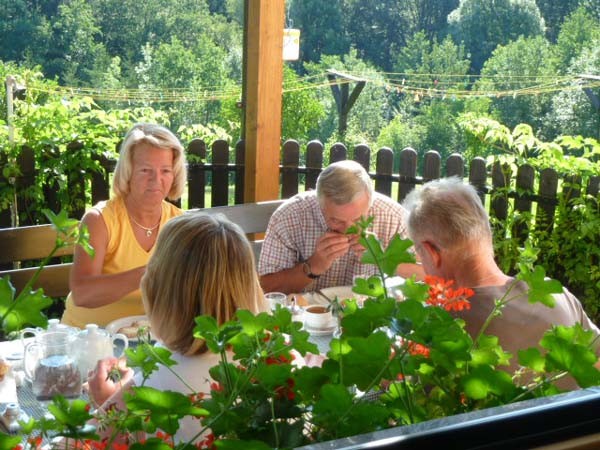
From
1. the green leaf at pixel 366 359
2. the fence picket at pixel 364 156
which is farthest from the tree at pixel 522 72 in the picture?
the green leaf at pixel 366 359

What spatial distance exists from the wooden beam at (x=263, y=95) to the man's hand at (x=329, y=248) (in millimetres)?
1354

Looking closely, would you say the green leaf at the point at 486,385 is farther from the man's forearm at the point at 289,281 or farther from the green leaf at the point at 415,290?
the man's forearm at the point at 289,281

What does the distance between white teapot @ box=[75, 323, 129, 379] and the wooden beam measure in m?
2.30

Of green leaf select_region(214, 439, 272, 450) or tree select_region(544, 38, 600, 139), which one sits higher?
green leaf select_region(214, 439, 272, 450)

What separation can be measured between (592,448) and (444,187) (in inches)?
72.4

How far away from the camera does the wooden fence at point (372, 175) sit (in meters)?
4.55

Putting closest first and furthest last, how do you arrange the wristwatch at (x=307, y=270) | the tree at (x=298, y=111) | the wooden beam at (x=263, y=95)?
1. the wristwatch at (x=307, y=270)
2. the wooden beam at (x=263, y=95)
3. the tree at (x=298, y=111)

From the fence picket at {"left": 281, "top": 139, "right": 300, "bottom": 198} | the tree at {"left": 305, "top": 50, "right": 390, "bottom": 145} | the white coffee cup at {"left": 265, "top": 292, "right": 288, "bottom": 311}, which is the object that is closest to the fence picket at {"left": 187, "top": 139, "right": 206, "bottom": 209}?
the fence picket at {"left": 281, "top": 139, "right": 300, "bottom": 198}

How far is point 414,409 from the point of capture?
834 millimetres

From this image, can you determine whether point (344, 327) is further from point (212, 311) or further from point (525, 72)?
point (525, 72)

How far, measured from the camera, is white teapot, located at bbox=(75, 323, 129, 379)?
2.13 metres

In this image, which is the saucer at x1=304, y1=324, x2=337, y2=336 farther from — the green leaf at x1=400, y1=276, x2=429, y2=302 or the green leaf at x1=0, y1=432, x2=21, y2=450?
the green leaf at x1=0, y1=432, x2=21, y2=450

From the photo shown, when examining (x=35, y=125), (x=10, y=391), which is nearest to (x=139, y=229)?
(x=10, y=391)

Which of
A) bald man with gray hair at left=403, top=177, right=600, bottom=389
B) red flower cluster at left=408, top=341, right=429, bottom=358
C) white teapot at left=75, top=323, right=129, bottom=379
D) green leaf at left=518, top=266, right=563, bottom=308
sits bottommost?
white teapot at left=75, top=323, right=129, bottom=379
